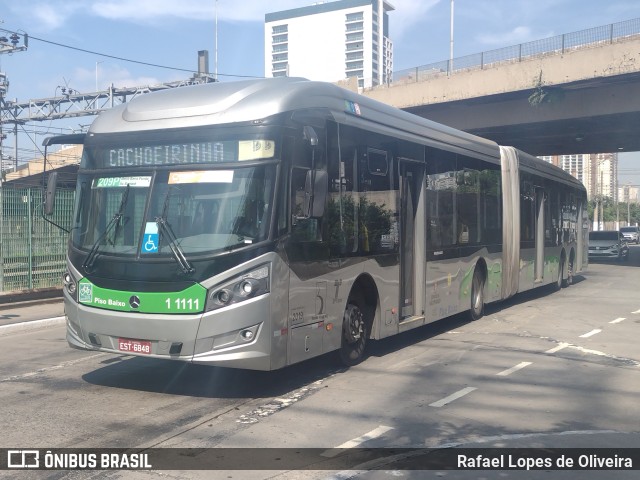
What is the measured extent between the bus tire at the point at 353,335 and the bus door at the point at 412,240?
1180mm

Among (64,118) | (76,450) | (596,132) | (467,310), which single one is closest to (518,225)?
(467,310)

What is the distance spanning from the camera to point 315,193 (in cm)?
724

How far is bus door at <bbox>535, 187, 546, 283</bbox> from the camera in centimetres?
1706

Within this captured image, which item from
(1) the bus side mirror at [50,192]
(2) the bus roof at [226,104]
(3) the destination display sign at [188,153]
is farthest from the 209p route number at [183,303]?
(1) the bus side mirror at [50,192]

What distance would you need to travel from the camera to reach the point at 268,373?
336 inches

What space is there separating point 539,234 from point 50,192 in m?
12.8

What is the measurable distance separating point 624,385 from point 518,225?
754cm

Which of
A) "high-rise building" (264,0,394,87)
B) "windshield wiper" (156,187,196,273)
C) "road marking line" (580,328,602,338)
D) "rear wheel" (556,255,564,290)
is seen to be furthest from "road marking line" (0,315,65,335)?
"high-rise building" (264,0,394,87)

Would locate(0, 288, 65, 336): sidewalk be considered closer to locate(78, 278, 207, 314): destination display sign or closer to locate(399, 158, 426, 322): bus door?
locate(78, 278, 207, 314): destination display sign

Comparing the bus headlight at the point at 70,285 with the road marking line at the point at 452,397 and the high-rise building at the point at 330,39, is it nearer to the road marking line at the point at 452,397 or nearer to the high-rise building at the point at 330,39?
the road marking line at the point at 452,397

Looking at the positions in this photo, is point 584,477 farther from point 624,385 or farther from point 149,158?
point 149,158

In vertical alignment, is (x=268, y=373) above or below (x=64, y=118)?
below

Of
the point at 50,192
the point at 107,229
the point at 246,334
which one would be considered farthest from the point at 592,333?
the point at 50,192

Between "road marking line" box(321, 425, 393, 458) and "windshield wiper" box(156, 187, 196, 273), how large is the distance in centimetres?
226
